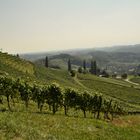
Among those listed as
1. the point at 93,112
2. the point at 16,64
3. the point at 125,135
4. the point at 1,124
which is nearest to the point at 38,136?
the point at 1,124

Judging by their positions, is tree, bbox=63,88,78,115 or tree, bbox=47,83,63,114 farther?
tree, bbox=63,88,78,115

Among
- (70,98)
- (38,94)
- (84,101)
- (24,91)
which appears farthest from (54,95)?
(84,101)

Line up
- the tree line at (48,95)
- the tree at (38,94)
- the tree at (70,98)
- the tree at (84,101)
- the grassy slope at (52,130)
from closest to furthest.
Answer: the grassy slope at (52,130)
the tree line at (48,95)
the tree at (38,94)
the tree at (70,98)
the tree at (84,101)

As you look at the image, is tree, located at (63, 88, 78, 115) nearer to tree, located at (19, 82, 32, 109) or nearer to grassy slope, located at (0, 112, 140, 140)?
tree, located at (19, 82, 32, 109)

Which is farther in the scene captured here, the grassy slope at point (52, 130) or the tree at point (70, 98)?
the tree at point (70, 98)

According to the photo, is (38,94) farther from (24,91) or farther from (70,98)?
(70,98)

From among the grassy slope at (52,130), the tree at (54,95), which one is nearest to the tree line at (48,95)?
the tree at (54,95)

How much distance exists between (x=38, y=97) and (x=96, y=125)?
18.1 metres

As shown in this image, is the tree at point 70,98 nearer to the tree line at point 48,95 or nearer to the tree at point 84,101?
the tree line at point 48,95

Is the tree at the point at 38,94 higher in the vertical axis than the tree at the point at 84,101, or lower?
higher

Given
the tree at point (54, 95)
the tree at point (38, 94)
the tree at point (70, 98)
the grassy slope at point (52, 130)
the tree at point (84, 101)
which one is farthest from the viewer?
the tree at point (84, 101)

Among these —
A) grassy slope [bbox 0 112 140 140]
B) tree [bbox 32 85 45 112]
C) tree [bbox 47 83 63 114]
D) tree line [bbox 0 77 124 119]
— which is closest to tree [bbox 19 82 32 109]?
tree line [bbox 0 77 124 119]

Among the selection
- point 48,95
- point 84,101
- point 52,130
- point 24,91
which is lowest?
point 84,101

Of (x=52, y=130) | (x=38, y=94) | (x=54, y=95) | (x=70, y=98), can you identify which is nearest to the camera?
(x=52, y=130)
